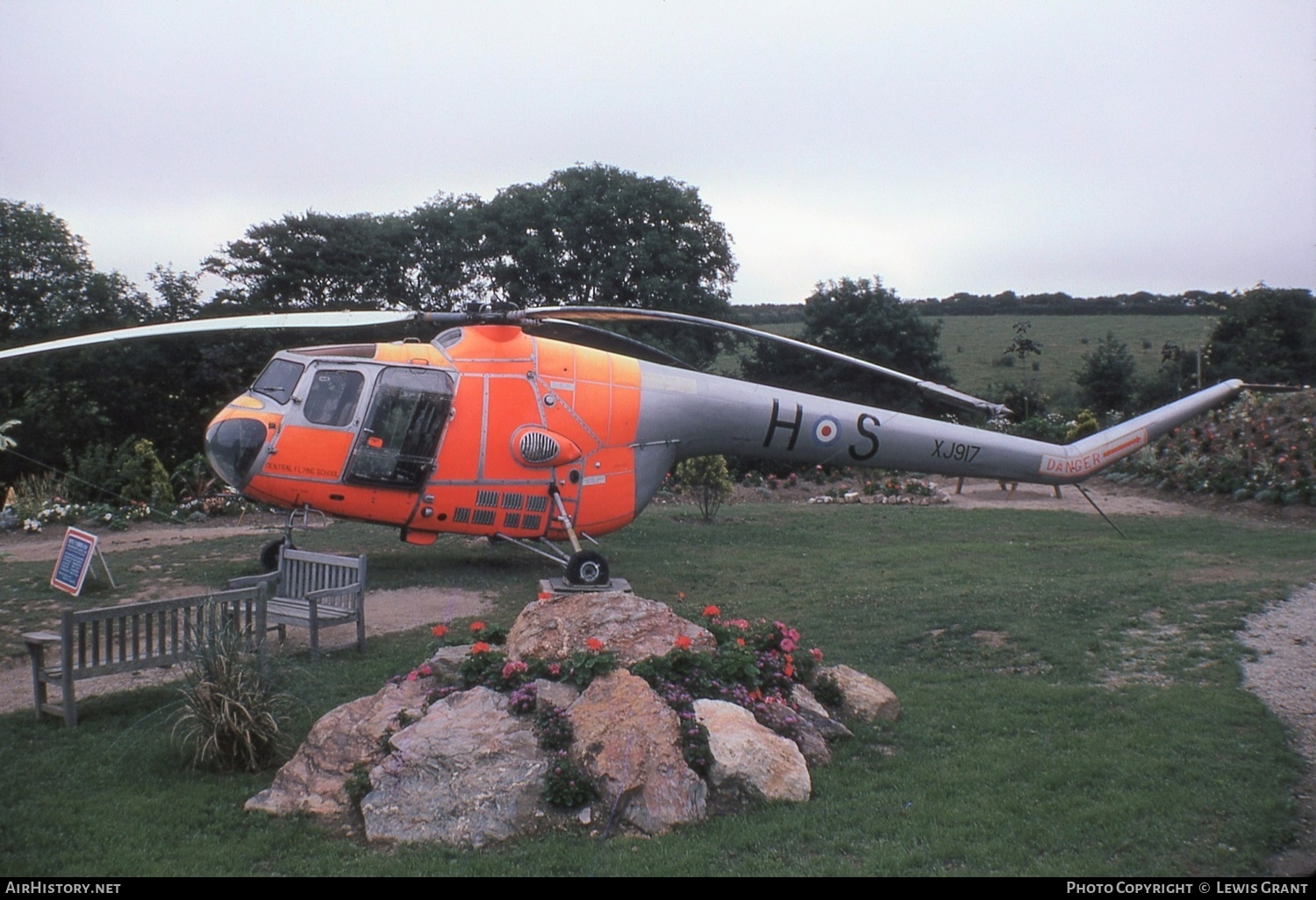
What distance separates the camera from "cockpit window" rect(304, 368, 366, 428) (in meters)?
11.0

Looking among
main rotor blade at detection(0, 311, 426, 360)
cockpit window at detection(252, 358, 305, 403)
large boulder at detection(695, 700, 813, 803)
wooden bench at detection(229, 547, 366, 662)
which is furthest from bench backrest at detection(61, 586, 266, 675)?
cockpit window at detection(252, 358, 305, 403)

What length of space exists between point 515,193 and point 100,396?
18197 millimetres

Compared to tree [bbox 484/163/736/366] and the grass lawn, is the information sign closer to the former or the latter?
the grass lawn

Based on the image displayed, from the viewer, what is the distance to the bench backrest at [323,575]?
9.13 metres

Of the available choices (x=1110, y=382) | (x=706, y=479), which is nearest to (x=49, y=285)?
(x=706, y=479)

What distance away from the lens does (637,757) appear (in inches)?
216

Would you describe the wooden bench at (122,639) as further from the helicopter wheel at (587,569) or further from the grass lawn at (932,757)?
the helicopter wheel at (587,569)

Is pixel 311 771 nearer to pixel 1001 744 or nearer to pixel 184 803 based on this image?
pixel 184 803

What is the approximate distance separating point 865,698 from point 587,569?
4.58m

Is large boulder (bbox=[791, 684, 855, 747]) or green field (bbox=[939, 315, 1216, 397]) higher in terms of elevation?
green field (bbox=[939, 315, 1216, 397])

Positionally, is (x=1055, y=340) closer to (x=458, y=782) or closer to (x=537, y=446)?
(x=537, y=446)

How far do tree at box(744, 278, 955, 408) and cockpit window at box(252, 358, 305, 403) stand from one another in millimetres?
20973

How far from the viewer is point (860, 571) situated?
12.6 m
